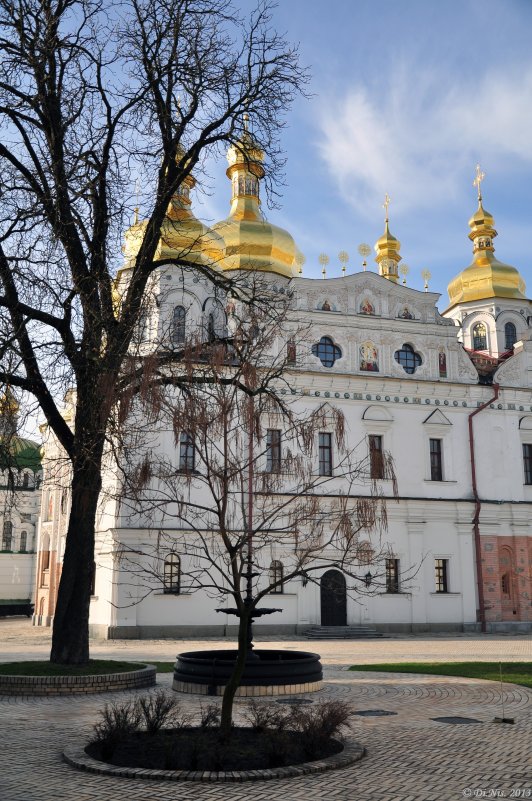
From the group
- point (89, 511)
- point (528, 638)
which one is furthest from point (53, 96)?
point (528, 638)

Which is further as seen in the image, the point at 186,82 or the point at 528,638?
the point at 528,638

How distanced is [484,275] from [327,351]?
20.1m

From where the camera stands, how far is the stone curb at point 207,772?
7.82m

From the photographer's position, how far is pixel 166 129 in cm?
1686

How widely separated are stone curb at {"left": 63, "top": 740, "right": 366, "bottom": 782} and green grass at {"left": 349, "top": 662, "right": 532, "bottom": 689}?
28.9 ft

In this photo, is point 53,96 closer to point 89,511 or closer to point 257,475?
point 89,511

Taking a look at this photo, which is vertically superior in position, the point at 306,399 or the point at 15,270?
the point at 306,399

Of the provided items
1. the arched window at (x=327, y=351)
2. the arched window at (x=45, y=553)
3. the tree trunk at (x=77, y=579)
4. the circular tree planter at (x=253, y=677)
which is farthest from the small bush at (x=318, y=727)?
the arched window at (x=45, y=553)

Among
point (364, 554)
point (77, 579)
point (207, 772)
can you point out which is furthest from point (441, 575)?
point (207, 772)

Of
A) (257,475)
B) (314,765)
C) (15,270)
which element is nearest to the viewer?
(314,765)

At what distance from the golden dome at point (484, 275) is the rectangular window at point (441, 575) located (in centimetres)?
2101

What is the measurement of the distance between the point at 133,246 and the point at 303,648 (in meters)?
15.0

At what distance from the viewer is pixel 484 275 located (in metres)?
49.7

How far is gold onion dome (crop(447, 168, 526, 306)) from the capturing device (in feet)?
162
